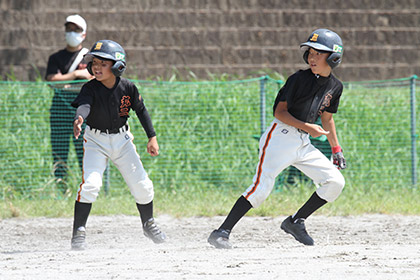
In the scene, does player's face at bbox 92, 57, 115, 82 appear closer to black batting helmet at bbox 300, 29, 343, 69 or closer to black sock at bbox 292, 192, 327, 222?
black batting helmet at bbox 300, 29, 343, 69

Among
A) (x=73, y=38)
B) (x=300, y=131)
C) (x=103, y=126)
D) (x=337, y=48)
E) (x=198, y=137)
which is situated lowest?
(x=198, y=137)

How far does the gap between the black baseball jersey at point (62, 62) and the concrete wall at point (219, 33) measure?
6.25 feet

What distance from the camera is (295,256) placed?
486cm

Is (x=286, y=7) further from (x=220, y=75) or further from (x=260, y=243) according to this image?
(x=260, y=243)

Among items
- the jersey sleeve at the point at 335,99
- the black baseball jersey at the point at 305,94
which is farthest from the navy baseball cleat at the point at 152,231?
the jersey sleeve at the point at 335,99

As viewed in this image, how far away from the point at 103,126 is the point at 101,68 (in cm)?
46

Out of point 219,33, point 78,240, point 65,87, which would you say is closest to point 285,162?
point 78,240

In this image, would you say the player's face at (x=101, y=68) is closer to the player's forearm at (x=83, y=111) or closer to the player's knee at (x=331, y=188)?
the player's forearm at (x=83, y=111)

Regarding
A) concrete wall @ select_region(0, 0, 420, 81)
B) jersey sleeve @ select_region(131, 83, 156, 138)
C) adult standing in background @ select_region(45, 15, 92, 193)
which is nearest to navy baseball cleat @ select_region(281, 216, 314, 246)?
jersey sleeve @ select_region(131, 83, 156, 138)

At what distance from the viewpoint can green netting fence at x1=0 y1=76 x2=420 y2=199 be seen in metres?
9.16

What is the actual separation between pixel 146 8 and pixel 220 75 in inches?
59.2

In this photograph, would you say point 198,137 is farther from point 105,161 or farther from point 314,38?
point 314,38

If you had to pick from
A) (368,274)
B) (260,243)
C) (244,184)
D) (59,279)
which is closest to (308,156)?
(260,243)

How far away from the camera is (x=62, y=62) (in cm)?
891
